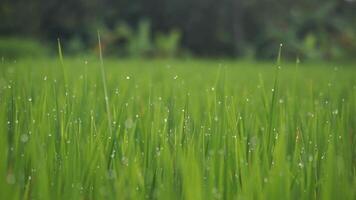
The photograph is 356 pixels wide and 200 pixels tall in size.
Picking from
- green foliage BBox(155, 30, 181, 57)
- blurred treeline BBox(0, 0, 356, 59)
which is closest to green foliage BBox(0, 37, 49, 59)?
blurred treeline BBox(0, 0, 356, 59)

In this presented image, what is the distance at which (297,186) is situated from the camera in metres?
0.87

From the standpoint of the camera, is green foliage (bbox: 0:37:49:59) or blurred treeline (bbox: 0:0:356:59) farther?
blurred treeline (bbox: 0:0:356:59)

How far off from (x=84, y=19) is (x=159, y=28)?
2.88 m

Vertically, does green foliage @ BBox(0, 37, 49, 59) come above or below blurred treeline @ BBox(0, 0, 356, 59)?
below

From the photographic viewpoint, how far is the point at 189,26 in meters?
14.3

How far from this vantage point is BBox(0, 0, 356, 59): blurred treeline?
12.3 metres

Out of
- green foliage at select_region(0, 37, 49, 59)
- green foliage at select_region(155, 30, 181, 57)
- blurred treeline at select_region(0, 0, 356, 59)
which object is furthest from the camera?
blurred treeline at select_region(0, 0, 356, 59)

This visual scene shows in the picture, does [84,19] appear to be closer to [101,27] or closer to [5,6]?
[101,27]

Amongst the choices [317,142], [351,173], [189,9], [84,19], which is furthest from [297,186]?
[189,9]

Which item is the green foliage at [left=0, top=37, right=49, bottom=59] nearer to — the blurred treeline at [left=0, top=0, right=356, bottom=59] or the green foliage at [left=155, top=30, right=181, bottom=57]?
the blurred treeline at [left=0, top=0, right=356, bottom=59]

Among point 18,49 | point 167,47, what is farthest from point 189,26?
point 18,49

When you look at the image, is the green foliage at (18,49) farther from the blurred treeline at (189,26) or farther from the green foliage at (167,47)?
the green foliage at (167,47)

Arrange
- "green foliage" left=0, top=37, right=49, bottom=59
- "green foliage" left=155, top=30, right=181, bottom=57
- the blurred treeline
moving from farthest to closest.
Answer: the blurred treeline < "green foliage" left=155, top=30, right=181, bottom=57 < "green foliage" left=0, top=37, right=49, bottom=59

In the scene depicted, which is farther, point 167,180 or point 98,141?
point 98,141
